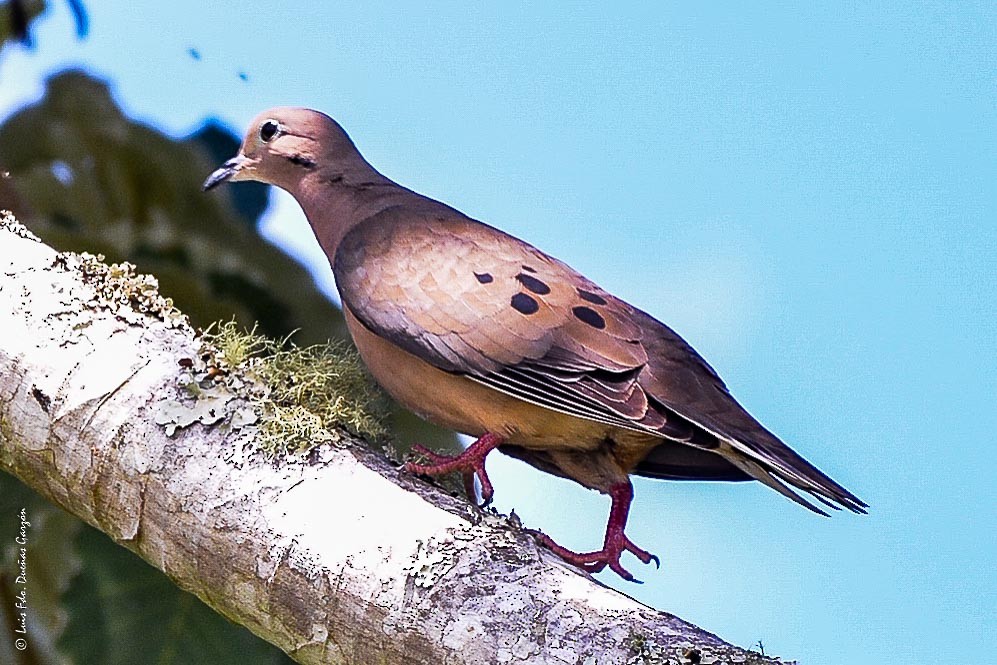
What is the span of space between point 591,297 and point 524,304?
0.17 m

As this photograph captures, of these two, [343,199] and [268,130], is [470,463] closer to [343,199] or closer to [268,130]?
[343,199]

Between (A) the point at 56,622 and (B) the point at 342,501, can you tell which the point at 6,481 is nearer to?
(A) the point at 56,622

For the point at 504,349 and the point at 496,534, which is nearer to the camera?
the point at 496,534

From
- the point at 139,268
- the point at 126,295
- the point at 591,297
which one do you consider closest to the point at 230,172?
the point at 139,268

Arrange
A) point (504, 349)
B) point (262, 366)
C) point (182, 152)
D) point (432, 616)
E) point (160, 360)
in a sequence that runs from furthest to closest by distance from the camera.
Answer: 1. point (182, 152)
2. point (504, 349)
3. point (262, 366)
4. point (160, 360)
5. point (432, 616)

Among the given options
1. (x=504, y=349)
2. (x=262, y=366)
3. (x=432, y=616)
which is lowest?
(x=432, y=616)

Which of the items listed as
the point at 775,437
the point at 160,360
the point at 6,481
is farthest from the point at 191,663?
the point at 775,437

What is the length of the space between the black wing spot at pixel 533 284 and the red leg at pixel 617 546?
0.45m

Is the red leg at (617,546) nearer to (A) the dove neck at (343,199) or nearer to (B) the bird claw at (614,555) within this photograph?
(B) the bird claw at (614,555)

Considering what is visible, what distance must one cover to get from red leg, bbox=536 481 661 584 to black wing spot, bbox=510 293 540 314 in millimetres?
430

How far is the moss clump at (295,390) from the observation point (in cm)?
207

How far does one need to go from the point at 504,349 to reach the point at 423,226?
493 mm

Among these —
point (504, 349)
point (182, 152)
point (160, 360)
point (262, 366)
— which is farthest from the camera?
point (182, 152)

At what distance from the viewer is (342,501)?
1.95 meters
